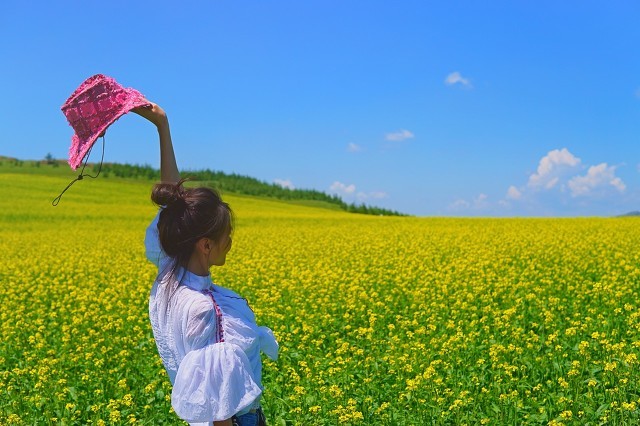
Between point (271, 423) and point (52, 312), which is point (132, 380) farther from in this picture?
point (52, 312)

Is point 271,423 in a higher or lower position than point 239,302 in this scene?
lower

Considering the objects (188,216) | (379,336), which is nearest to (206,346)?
(188,216)

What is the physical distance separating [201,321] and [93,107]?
4.42ft

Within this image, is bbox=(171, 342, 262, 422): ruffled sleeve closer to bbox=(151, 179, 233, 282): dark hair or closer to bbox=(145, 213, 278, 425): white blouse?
bbox=(145, 213, 278, 425): white blouse

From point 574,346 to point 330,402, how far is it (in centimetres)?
381

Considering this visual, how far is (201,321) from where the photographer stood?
122 inches

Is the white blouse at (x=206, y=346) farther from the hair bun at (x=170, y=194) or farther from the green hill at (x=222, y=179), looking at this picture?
the green hill at (x=222, y=179)

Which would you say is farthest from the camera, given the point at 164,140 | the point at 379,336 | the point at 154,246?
the point at 379,336

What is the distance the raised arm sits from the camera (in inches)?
142

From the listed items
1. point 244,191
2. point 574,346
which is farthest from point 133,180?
point 574,346

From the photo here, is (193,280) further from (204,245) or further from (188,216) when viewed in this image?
(188,216)

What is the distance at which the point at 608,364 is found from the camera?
7219 millimetres

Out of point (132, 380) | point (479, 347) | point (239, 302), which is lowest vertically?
point (132, 380)

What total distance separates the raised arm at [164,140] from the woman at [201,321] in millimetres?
→ 339
